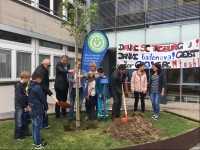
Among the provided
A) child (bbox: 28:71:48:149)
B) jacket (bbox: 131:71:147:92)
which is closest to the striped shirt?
jacket (bbox: 131:71:147:92)

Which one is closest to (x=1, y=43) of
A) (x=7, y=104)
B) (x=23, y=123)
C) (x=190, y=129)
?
(x=7, y=104)

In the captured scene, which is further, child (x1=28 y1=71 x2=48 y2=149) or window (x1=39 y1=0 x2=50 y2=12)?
window (x1=39 y1=0 x2=50 y2=12)

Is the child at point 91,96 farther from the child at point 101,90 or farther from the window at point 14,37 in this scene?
the window at point 14,37

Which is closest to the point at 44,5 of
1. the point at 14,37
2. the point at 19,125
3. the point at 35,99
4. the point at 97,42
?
the point at 14,37

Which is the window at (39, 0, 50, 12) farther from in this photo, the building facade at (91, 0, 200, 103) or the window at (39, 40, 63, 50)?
the building facade at (91, 0, 200, 103)

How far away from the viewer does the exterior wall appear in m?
9.45

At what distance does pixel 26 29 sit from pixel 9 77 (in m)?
2.18

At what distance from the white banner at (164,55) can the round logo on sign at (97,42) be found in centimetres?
198

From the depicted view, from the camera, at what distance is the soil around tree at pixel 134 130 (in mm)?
6023

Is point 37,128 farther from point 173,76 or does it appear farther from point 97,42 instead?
point 173,76

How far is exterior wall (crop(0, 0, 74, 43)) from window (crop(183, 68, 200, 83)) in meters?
6.82

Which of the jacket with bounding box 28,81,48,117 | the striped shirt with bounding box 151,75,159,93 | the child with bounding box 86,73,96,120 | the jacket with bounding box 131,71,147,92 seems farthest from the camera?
the jacket with bounding box 131,71,147,92

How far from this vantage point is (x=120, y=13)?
1493 centimetres

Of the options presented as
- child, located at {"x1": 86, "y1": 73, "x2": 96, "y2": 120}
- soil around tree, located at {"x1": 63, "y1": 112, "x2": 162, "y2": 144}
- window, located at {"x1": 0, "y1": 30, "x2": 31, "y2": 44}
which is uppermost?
window, located at {"x1": 0, "y1": 30, "x2": 31, "y2": 44}
